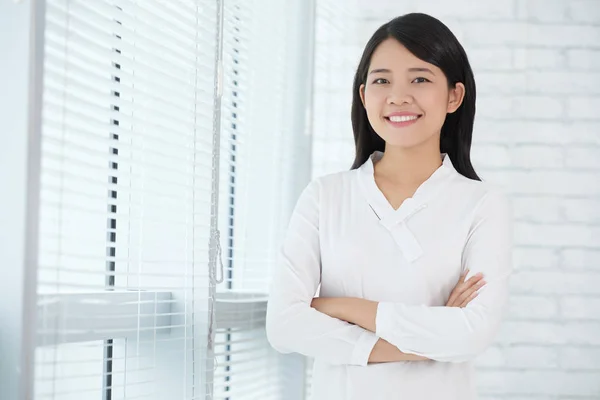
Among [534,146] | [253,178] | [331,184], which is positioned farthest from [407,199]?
[534,146]

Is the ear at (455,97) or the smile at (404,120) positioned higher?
the ear at (455,97)

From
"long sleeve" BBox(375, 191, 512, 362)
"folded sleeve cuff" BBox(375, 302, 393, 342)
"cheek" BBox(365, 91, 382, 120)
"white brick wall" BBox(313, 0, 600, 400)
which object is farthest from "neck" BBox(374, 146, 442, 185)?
"white brick wall" BBox(313, 0, 600, 400)

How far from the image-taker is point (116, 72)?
1.60 metres

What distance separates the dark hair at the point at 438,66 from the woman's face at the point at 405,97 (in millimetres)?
24

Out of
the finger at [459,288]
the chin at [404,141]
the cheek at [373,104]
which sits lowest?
the finger at [459,288]

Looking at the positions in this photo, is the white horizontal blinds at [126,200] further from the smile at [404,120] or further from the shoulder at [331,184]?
the smile at [404,120]

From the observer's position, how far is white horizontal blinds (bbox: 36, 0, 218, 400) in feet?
4.52

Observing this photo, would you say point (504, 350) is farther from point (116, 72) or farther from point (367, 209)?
point (116, 72)

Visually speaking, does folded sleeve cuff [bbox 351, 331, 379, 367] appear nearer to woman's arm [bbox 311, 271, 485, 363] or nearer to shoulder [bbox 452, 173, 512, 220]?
woman's arm [bbox 311, 271, 485, 363]

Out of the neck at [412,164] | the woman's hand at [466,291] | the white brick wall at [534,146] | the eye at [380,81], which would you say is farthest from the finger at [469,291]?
the white brick wall at [534,146]

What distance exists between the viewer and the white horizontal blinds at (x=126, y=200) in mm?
1378

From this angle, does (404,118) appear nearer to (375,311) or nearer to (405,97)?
(405,97)

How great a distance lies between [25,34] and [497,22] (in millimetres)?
1939

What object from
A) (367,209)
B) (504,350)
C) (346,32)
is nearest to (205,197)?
(367,209)
